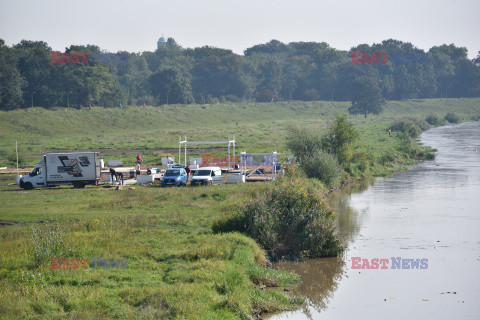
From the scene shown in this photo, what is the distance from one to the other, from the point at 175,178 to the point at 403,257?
22.3 m

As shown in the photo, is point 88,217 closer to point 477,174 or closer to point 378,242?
point 378,242

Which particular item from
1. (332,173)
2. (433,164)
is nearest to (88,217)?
(332,173)

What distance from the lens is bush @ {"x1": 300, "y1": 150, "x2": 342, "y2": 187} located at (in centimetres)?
4490

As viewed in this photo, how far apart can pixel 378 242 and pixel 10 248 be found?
1732cm

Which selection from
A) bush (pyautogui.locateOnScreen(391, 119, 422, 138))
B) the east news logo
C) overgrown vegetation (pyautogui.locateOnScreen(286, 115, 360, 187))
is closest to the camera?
the east news logo

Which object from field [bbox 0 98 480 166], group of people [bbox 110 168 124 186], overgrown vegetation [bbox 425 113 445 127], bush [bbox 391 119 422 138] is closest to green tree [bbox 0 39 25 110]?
field [bbox 0 98 480 166]

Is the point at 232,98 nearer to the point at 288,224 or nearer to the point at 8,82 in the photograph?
the point at 8,82

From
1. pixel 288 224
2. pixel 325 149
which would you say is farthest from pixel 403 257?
pixel 325 149

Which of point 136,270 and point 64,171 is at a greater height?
point 64,171

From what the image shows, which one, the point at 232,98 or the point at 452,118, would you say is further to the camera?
the point at 232,98

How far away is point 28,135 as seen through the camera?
299 ft

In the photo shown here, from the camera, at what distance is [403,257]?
84.1ft

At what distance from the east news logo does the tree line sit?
93.1 m

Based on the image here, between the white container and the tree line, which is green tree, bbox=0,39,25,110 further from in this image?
the white container
